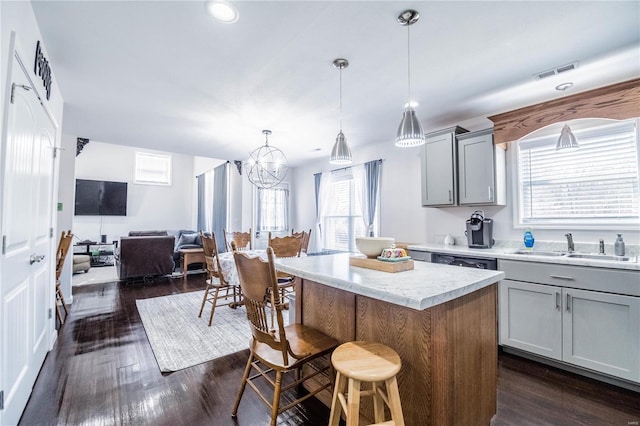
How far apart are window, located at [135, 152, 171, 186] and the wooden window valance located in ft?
28.7

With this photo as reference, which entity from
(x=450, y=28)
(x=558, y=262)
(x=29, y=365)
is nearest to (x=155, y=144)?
(x=29, y=365)

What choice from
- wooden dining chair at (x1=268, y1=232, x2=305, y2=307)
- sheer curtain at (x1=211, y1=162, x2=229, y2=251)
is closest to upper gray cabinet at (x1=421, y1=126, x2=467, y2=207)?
wooden dining chair at (x1=268, y1=232, x2=305, y2=307)

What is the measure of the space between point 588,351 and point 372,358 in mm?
2123

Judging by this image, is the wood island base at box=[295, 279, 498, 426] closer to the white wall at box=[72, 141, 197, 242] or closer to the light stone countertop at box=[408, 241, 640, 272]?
the light stone countertop at box=[408, 241, 640, 272]

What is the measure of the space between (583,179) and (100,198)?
383 inches

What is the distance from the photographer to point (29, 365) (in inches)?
77.3

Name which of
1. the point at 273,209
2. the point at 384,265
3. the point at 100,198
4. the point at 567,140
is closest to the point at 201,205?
the point at 100,198

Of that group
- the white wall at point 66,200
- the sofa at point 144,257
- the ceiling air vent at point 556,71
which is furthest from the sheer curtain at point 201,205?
the ceiling air vent at point 556,71

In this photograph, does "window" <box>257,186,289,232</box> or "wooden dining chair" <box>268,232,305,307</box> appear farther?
"window" <box>257,186,289,232</box>

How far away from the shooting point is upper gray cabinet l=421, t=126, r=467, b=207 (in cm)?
341

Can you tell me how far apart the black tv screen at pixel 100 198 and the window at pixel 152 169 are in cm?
60

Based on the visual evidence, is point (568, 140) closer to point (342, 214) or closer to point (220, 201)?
point (342, 214)

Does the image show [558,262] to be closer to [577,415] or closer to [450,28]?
[577,415]

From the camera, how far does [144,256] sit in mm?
5457
